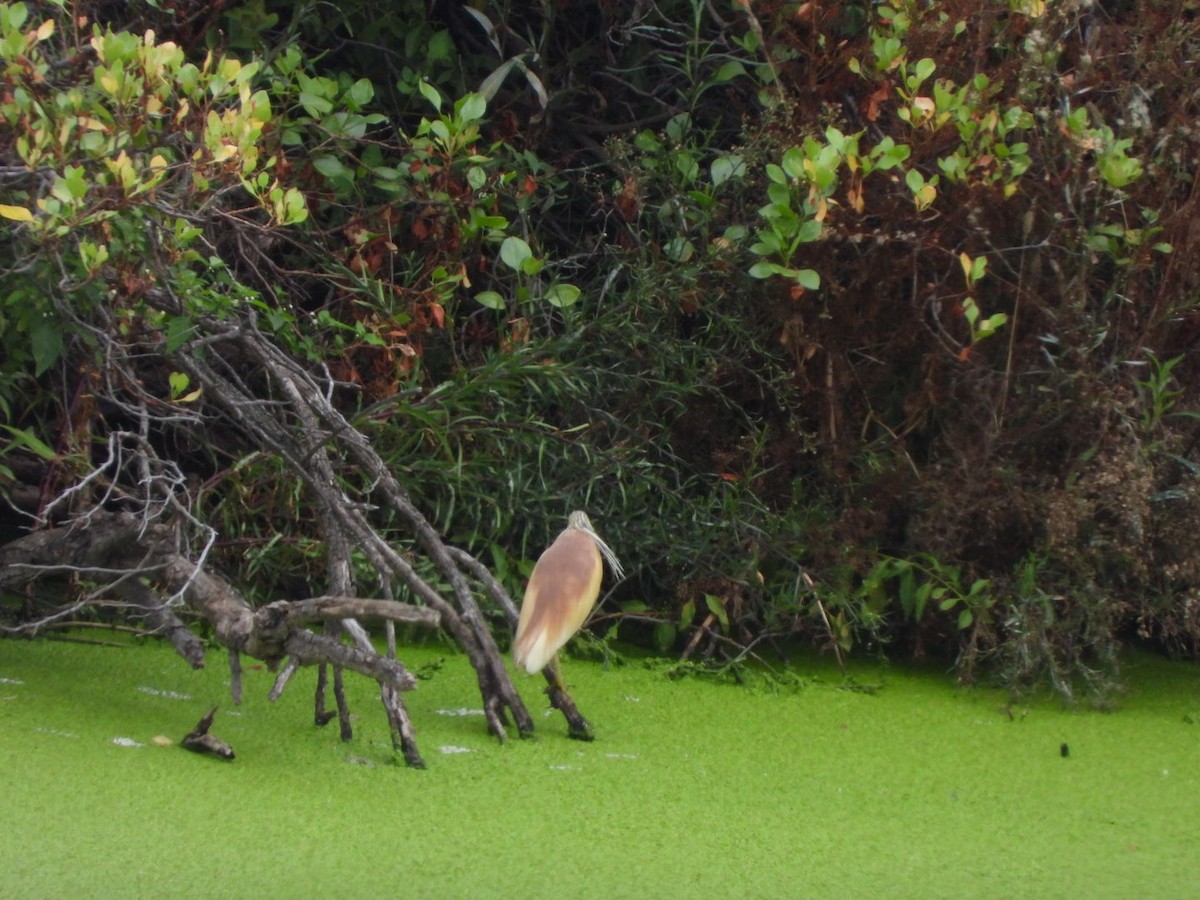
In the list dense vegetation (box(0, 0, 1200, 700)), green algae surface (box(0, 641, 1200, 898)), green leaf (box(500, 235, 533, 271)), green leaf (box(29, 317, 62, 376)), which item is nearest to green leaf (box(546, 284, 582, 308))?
dense vegetation (box(0, 0, 1200, 700))

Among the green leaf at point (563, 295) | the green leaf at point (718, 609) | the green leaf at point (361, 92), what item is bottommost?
the green leaf at point (718, 609)

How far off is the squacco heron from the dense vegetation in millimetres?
1021

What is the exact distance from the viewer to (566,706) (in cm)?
278

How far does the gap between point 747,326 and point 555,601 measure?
1597mm

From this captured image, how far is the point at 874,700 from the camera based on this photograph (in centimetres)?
328

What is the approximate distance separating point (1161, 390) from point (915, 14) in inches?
40.3

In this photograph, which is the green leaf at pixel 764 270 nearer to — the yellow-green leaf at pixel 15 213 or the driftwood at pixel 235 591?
the driftwood at pixel 235 591

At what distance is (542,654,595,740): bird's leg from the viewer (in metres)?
2.76

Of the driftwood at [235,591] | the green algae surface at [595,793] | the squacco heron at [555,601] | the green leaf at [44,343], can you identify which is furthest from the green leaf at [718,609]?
the green leaf at [44,343]

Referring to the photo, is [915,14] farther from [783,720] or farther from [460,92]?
[783,720]

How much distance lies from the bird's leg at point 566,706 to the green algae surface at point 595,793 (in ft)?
0.13

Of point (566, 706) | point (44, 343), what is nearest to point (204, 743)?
point (566, 706)

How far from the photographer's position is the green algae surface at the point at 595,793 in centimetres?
209

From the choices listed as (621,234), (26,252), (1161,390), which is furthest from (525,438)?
(1161,390)
